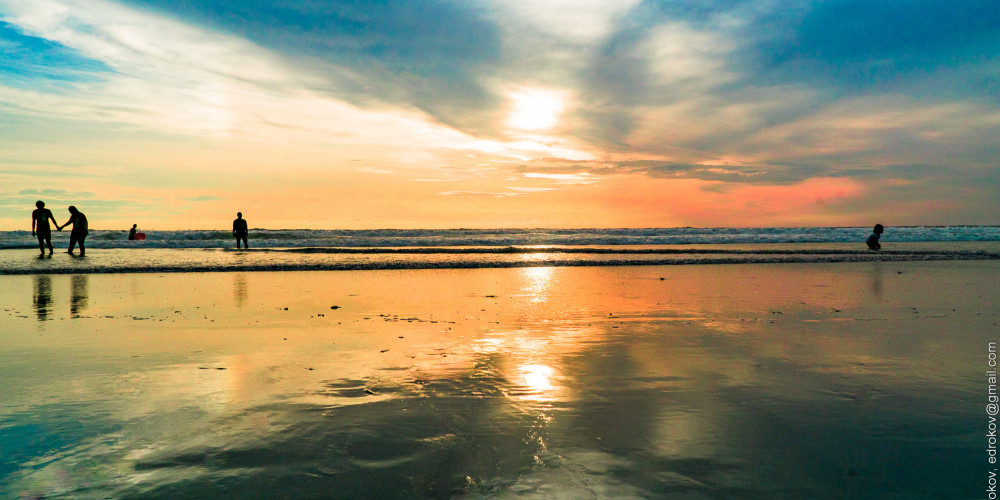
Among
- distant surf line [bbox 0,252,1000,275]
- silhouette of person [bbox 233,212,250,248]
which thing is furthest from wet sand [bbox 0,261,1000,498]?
silhouette of person [bbox 233,212,250,248]

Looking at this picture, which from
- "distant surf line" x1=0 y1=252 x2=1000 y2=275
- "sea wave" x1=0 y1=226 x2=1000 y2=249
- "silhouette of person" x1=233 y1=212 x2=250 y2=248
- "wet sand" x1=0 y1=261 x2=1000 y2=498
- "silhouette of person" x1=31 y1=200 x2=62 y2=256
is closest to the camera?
"wet sand" x1=0 y1=261 x2=1000 y2=498

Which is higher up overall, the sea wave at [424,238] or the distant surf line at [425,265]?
the sea wave at [424,238]

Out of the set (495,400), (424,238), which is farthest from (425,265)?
(424,238)

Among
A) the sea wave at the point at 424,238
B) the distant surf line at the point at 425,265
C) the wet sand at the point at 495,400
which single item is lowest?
the wet sand at the point at 495,400

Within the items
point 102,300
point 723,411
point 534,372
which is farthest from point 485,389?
point 102,300

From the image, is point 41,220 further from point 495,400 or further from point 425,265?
point 495,400

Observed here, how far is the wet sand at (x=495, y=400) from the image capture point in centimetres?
338

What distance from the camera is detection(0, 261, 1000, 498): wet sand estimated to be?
3.38 m

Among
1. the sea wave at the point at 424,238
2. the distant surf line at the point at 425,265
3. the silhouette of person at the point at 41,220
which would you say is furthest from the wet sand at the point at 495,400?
the sea wave at the point at 424,238

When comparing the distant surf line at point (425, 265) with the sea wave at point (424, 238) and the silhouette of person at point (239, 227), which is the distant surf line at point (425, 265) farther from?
the sea wave at point (424, 238)

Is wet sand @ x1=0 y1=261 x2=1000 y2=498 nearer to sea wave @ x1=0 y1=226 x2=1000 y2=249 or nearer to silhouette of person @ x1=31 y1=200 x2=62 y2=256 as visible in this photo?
silhouette of person @ x1=31 y1=200 x2=62 y2=256

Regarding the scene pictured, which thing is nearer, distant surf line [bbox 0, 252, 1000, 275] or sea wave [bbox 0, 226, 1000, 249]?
distant surf line [bbox 0, 252, 1000, 275]

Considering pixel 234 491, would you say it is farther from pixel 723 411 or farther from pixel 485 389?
pixel 723 411

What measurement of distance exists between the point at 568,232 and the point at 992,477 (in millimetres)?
59408
